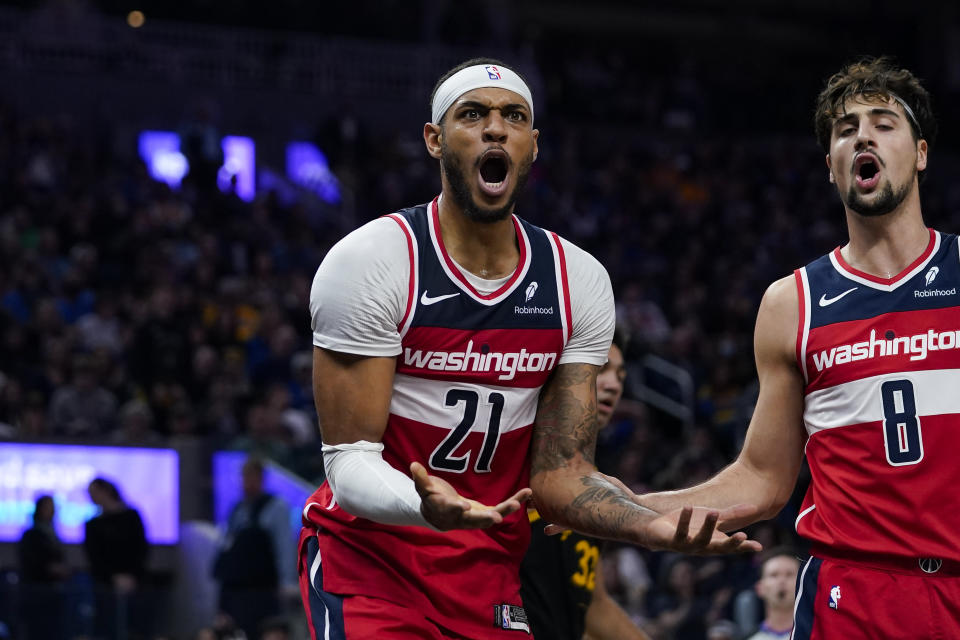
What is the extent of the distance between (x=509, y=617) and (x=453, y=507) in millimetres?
866

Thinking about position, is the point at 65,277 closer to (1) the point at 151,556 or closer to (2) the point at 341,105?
(1) the point at 151,556

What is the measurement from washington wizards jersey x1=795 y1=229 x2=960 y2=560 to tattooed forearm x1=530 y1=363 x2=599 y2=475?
2.48 ft

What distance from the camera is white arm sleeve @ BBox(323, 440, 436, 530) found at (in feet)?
14.1

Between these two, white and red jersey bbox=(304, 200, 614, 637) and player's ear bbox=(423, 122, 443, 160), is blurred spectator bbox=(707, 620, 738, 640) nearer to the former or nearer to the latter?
white and red jersey bbox=(304, 200, 614, 637)

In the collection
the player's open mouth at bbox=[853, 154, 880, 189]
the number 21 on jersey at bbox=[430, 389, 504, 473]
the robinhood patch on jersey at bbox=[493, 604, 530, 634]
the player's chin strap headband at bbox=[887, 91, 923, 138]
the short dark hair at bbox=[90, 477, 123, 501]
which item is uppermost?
the player's chin strap headband at bbox=[887, 91, 923, 138]

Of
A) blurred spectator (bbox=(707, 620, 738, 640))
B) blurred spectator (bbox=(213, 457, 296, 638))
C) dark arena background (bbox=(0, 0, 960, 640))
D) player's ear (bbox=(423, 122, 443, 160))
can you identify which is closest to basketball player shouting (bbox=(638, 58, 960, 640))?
player's ear (bbox=(423, 122, 443, 160))

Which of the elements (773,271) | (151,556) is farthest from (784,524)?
(773,271)

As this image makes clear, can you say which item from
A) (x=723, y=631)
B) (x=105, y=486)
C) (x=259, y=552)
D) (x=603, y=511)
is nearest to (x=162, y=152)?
(x=105, y=486)

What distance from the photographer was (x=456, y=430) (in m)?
4.66

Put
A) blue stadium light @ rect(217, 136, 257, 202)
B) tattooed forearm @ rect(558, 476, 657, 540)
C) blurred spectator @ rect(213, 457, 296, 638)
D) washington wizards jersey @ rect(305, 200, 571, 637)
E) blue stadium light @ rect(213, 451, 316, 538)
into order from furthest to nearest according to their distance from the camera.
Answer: blue stadium light @ rect(217, 136, 257, 202)
blue stadium light @ rect(213, 451, 316, 538)
blurred spectator @ rect(213, 457, 296, 638)
washington wizards jersey @ rect(305, 200, 571, 637)
tattooed forearm @ rect(558, 476, 657, 540)

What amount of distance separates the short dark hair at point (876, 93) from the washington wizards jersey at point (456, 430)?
1271 mm

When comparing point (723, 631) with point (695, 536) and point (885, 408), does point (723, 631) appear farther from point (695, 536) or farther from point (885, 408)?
point (695, 536)

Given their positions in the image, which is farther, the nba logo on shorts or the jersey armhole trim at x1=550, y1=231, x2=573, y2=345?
the jersey armhole trim at x1=550, y1=231, x2=573, y2=345

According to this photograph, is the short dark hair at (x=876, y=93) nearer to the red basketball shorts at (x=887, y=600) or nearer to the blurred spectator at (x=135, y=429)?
the red basketball shorts at (x=887, y=600)
